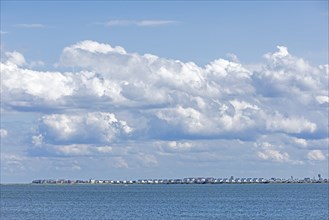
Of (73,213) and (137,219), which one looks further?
(73,213)

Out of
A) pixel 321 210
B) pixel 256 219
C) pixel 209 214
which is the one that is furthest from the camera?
pixel 321 210

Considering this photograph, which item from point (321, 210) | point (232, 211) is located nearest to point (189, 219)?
point (232, 211)

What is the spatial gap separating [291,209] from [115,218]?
1612 inches

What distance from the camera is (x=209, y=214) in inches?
5389

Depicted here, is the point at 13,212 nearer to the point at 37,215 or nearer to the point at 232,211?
the point at 37,215

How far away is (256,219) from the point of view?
125m

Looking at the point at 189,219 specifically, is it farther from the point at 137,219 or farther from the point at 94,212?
the point at 94,212

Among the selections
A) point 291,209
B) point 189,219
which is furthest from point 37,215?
point 291,209

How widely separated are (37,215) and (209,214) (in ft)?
100

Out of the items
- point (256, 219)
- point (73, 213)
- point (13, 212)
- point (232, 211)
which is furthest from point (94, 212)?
point (256, 219)

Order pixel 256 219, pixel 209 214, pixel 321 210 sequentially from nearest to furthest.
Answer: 1. pixel 256 219
2. pixel 209 214
3. pixel 321 210

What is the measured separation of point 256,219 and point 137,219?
65.0 feet

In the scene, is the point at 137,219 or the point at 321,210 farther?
the point at 321,210

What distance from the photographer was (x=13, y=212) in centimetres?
14662
